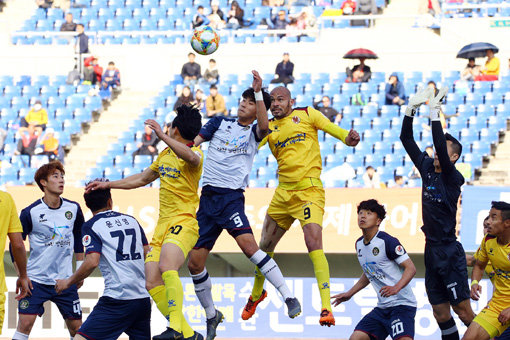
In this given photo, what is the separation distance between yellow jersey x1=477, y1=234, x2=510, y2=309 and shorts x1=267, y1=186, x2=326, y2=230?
1.85 metres

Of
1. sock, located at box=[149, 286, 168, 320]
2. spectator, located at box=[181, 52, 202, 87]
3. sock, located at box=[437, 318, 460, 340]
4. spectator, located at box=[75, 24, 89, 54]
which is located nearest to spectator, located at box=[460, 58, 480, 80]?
spectator, located at box=[181, 52, 202, 87]

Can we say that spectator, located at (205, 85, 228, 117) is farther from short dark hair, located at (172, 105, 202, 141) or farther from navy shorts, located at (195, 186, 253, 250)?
short dark hair, located at (172, 105, 202, 141)

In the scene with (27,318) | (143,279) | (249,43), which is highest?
(249,43)

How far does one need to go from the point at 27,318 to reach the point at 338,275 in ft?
27.1

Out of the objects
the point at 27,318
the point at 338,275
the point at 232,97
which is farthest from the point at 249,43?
the point at 27,318

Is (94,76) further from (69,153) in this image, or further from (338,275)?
(338,275)

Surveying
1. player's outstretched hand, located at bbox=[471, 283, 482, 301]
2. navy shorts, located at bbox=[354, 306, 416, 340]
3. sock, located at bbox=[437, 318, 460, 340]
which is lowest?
sock, located at bbox=[437, 318, 460, 340]

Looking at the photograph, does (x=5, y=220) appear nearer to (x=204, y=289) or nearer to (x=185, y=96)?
(x=204, y=289)

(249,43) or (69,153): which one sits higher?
(249,43)

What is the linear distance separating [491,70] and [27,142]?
10.7m

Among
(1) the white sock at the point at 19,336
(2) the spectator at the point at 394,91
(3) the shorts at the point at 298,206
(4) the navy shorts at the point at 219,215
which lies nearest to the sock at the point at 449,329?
(3) the shorts at the point at 298,206

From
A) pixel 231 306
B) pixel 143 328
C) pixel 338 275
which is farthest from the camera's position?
pixel 338 275

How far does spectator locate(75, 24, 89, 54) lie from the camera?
82.9 ft

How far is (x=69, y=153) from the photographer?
2283 cm
